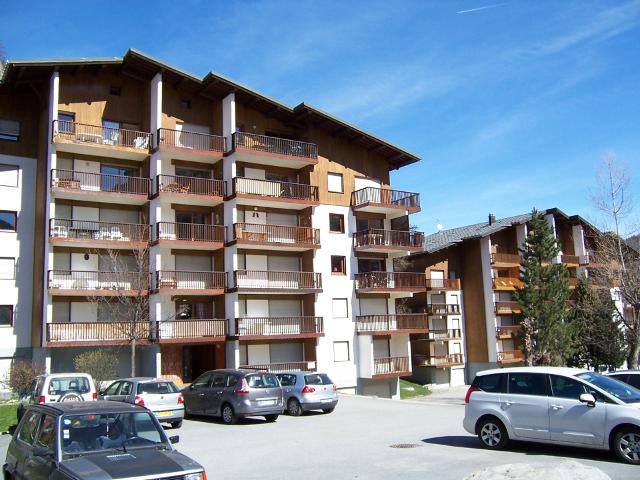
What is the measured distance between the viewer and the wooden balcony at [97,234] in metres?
31.9

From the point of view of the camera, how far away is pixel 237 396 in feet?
63.7

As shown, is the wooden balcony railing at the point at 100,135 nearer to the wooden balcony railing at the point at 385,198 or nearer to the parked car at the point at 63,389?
the wooden balcony railing at the point at 385,198

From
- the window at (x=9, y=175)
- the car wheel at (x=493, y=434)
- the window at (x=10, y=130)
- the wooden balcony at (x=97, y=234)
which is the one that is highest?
the window at (x=10, y=130)

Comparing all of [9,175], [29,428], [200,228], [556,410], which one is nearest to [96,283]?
[200,228]

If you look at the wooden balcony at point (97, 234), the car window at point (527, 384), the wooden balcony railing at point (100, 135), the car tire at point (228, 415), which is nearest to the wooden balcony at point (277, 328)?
the wooden balcony at point (97, 234)

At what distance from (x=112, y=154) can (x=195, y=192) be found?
193 inches

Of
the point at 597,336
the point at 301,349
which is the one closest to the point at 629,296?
the point at 597,336

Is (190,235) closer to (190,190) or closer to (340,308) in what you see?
(190,190)

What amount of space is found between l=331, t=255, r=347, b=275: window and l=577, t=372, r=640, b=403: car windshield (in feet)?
90.2

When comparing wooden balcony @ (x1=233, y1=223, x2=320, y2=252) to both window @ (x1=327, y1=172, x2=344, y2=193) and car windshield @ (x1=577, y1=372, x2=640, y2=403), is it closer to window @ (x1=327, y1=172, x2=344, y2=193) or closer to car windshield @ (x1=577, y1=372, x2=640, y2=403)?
window @ (x1=327, y1=172, x2=344, y2=193)

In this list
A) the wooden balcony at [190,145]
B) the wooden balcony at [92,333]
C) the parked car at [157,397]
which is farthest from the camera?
the wooden balcony at [190,145]

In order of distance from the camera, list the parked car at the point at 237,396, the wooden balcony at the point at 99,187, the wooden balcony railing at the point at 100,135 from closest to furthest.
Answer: the parked car at the point at 237,396, the wooden balcony at the point at 99,187, the wooden balcony railing at the point at 100,135

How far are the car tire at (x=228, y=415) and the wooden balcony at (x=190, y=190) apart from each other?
17.0 meters

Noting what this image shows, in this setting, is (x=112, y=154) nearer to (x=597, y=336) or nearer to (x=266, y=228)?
(x=266, y=228)
